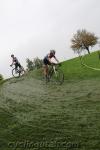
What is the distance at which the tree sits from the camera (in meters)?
115

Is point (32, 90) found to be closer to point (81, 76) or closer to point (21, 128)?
point (81, 76)

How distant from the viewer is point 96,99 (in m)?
22.2

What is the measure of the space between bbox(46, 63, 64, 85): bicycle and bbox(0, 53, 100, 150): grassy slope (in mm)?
667

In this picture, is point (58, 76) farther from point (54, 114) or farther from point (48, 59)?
point (54, 114)

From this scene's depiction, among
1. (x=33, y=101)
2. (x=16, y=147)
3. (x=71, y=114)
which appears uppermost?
(x=33, y=101)

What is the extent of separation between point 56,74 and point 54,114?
10453 millimetres

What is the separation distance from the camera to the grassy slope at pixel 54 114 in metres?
16.4

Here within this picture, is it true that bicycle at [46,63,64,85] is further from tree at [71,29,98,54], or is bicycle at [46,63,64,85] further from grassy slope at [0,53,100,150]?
tree at [71,29,98,54]

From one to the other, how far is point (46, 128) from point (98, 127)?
2.63m

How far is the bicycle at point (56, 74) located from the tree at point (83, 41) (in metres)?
82.4

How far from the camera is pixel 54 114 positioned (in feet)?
66.8

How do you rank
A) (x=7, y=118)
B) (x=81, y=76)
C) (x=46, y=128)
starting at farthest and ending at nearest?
(x=81, y=76) < (x=7, y=118) < (x=46, y=128)

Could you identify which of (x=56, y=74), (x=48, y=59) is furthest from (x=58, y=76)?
(x=48, y=59)

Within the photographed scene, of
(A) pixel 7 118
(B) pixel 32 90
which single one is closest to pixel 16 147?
(A) pixel 7 118
